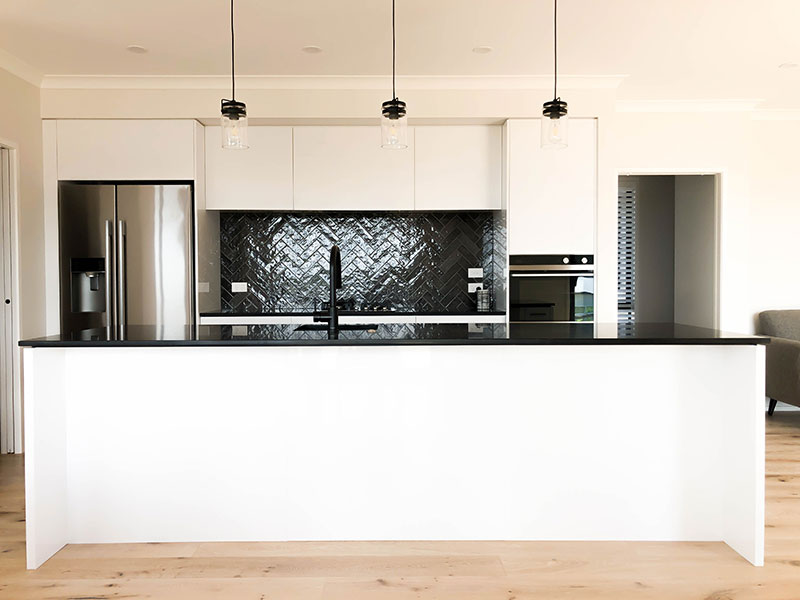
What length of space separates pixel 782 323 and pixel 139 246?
492 cm

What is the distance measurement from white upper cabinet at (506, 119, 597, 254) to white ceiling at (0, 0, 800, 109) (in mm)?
433

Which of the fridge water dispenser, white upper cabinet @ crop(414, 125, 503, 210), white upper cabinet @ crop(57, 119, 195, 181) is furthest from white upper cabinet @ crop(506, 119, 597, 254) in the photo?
the fridge water dispenser

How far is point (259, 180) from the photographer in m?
4.82

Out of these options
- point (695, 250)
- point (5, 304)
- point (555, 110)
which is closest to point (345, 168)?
point (555, 110)

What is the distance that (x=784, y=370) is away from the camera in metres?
4.96

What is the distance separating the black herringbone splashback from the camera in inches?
207

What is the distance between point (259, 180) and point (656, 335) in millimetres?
3120

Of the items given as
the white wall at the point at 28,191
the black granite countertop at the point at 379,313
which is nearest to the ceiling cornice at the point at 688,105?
the black granite countertop at the point at 379,313

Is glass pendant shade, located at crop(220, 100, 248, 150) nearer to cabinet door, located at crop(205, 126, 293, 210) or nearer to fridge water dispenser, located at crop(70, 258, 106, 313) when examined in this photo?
cabinet door, located at crop(205, 126, 293, 210)

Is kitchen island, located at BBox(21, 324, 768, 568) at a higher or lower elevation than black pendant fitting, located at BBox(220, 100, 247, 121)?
lower

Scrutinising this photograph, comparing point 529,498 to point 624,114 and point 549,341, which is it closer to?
point 549,341

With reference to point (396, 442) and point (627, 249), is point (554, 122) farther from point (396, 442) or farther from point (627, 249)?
point (627, 249)

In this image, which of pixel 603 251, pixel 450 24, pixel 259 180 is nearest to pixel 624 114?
pixel 603 251

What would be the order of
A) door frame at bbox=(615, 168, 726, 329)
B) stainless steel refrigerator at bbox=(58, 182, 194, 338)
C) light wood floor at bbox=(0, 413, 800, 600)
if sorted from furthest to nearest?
door frame at bbox=(615, 168, 726, 329) → stainless steel refrigerator at bbox=(58, 182, 194, 338) → light wood floor at bbox=(0, 413, 800, 600)
